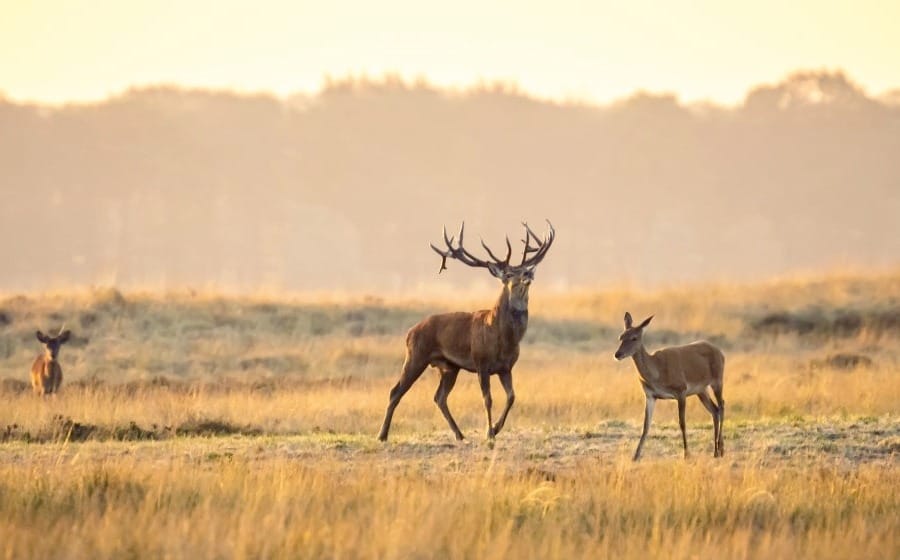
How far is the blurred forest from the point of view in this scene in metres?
69.8

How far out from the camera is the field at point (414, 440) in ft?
37.6

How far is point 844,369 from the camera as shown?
24.6 metres

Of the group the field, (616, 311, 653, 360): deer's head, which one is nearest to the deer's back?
the field

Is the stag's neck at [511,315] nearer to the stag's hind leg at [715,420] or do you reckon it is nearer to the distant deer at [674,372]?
the distant deer at [674,372]

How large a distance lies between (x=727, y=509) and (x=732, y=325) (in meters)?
18.6

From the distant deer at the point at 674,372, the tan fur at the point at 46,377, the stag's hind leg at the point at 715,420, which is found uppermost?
the distant deer at the point at 674,372

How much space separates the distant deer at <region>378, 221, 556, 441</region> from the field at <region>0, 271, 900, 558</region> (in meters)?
0.50

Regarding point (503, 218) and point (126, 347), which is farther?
point (503, 218)

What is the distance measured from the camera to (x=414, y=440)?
1711 cm

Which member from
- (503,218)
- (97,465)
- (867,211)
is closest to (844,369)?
(97,465)

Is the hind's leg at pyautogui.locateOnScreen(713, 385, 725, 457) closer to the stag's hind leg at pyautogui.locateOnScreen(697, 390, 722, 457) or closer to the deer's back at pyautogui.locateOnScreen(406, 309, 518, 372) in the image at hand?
the stag's hind leg at pyautogui.locateOnScreen(697, 390, 722, 457)

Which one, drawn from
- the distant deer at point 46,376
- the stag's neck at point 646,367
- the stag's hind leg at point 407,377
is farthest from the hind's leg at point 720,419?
the distant deer at point 46,376

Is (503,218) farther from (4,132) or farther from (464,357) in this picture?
(464,357)

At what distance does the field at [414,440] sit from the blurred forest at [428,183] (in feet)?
112
